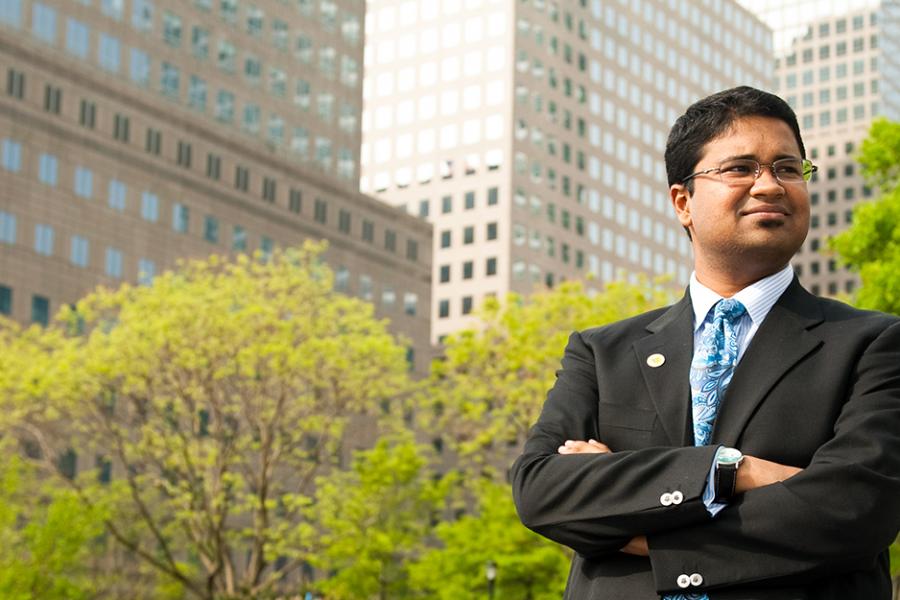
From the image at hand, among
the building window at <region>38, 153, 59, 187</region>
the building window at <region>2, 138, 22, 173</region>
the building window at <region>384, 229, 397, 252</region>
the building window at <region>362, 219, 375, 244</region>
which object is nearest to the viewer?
the building window at <region>2, 138, 22, 173</region>

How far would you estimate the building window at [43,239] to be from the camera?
69562 mm

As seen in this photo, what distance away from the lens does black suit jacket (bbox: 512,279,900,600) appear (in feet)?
13.6

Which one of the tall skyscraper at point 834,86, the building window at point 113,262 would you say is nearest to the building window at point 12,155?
the building window at point 113,262

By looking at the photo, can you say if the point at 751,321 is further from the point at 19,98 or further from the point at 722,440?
the point at 19,98

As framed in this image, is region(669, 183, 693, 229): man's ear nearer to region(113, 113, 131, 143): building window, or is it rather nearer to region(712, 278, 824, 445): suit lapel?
region(712, 278, 824, 445): suit lapel

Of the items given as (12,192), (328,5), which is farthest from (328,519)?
(328,5)

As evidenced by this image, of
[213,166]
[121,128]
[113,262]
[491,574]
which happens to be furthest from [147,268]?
[491,574]

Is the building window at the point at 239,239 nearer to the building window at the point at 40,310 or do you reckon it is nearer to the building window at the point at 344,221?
the building window at the point at 344,221

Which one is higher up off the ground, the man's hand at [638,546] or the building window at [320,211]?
the building window at [320,211]

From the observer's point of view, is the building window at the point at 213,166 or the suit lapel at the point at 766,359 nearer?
the suit lapel at the point at 766,359

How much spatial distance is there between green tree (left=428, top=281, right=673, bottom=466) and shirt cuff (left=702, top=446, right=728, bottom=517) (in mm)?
36636

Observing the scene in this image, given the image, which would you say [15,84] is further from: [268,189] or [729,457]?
[729,457]

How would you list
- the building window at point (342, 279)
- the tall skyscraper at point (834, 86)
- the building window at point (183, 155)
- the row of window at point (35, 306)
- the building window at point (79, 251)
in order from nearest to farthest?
the row of window at point (35, 306) < the building window at point (79, 251) < the building window at point (183, 155) < the building window at point (342, 279) < the tall skyscraper at point (834, 86)

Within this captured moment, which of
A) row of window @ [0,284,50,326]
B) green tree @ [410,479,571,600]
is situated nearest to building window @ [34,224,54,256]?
row of window @ [0,284,50,326]
